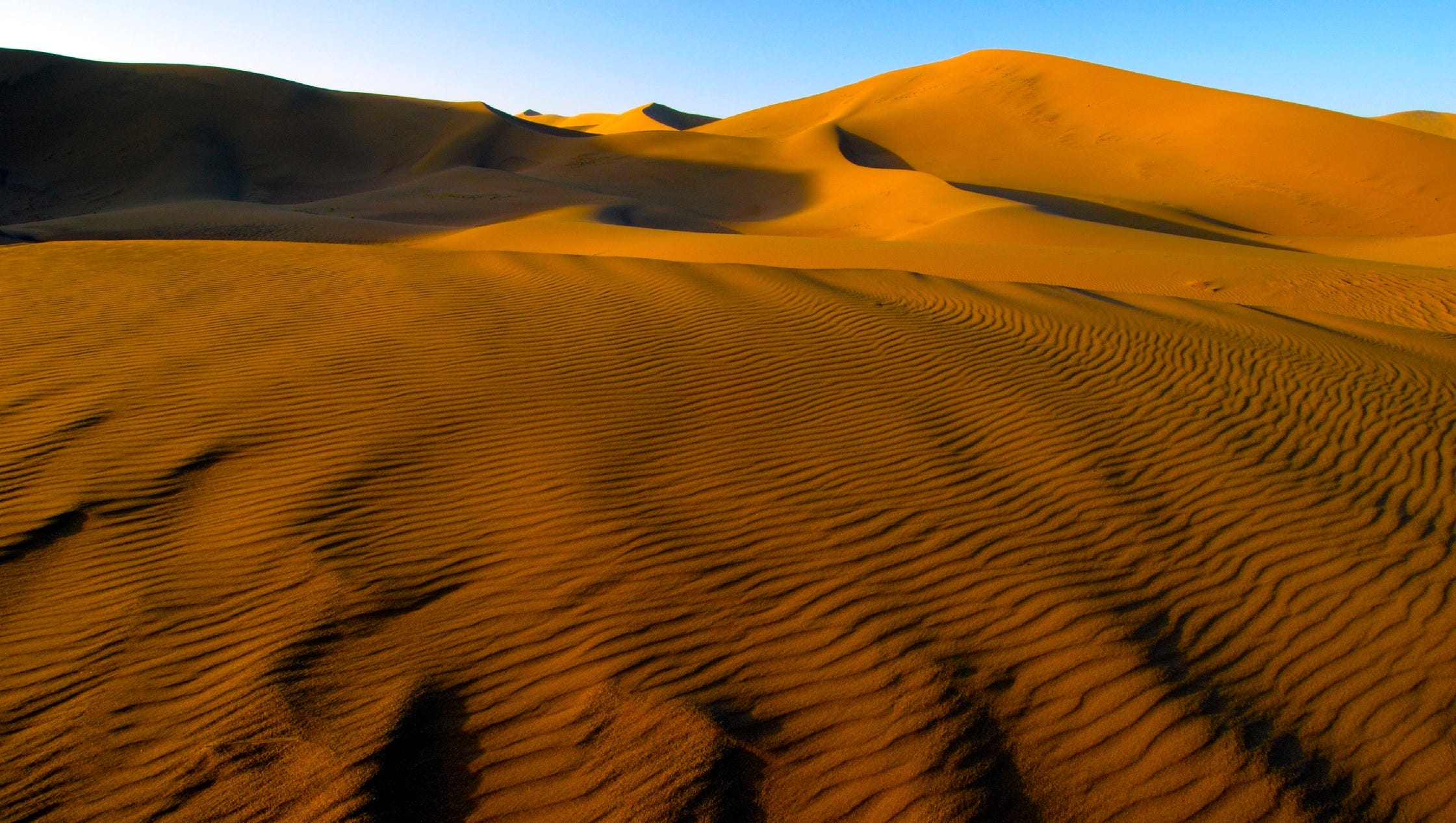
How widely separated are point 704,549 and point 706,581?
282mm

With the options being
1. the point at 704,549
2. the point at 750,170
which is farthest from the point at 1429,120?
the point at 704,549

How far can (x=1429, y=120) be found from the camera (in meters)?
125

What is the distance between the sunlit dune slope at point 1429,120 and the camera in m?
113

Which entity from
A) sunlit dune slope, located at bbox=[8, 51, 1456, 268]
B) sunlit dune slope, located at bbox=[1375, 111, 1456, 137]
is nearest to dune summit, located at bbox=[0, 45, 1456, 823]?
sunlit dune slope, located at bbox=[8, 51, 1456, 268]

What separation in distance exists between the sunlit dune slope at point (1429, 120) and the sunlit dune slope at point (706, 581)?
135 metres

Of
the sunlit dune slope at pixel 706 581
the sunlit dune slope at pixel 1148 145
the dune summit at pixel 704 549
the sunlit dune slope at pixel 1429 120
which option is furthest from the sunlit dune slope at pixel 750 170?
the sunlit dune slope at pixel 1429 120

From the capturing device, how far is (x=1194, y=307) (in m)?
10.9

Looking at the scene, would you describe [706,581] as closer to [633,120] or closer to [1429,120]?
[633,120]

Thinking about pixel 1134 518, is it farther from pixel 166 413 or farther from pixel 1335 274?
pixel 1335 274

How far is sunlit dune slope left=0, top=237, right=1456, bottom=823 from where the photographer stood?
295cm

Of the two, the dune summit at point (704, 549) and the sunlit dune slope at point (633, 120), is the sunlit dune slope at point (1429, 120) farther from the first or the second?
the dune summit at point (704, 549)

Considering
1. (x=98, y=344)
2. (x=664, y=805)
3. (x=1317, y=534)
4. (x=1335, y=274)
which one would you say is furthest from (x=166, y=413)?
(x=1335, y=274)

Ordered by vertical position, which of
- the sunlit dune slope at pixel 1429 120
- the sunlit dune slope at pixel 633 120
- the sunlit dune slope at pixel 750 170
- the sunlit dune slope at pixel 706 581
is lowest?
the sunlit dune slope at pixel 706 581

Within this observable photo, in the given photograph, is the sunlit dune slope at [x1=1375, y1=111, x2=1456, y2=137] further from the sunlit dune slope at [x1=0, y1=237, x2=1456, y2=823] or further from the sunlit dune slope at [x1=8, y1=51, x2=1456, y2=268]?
the sunlit dune slope at [x1=0, y1=237, x2=1456, y2=823]
